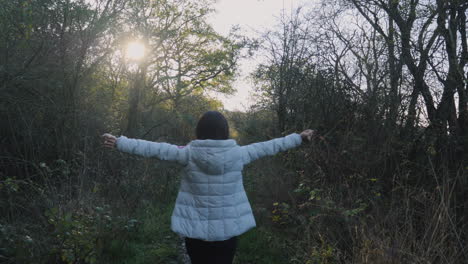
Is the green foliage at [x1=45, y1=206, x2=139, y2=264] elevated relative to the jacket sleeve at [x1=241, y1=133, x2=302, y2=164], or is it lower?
lower

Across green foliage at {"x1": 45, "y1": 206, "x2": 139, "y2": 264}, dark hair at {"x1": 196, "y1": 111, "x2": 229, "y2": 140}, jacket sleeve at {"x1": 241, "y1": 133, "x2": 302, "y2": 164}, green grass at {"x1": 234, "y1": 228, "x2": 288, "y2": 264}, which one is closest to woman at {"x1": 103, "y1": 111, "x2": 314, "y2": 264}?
dark hair at {"x1": 196, "y1": 111, "x2": 229, "y2": 140}

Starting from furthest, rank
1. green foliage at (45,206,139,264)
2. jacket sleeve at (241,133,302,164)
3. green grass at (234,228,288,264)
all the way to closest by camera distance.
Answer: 1. green grass at (234,228,288,264)
2. green foliage at (45,206,139,264)
3. jacket sleeve at (241,133,302,164)

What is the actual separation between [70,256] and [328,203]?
2.80 m

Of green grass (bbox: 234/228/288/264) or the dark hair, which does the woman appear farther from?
green grass (bbox: 234/228/288/264)

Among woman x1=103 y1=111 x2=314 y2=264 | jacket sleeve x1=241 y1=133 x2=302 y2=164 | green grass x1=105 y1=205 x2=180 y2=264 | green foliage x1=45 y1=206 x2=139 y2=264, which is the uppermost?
jacket sleeve x1=241 y1=133 x2=302 y2=164

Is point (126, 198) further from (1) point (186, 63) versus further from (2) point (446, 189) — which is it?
(1) point (186, 63)

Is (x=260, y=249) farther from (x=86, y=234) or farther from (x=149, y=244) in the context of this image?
(x=86, y=234)

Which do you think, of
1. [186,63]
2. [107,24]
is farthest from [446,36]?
[186,63]

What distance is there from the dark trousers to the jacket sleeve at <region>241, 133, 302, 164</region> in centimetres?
69

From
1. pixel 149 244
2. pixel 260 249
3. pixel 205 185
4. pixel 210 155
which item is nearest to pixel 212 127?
pixel 210 155

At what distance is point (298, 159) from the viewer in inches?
233

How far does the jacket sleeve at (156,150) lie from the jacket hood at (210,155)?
0.09m

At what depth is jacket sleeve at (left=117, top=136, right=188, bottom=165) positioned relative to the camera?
2691mm

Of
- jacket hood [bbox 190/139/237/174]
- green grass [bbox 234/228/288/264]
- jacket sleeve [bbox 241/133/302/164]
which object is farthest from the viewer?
green grass [bbox 234/228/288/264]
